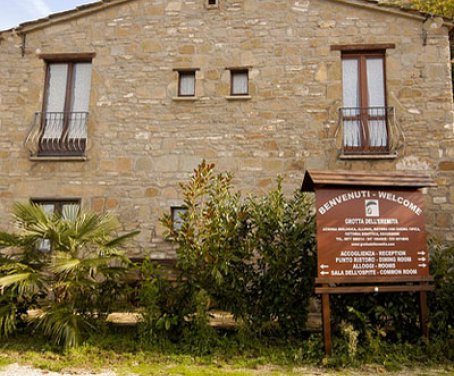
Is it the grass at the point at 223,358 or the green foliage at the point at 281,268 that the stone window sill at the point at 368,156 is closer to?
the green foliage at the point at 281,268

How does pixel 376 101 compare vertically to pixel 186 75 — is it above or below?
below

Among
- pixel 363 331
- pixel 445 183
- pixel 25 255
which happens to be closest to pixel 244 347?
pixel 363 331

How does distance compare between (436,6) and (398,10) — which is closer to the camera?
(398,10)

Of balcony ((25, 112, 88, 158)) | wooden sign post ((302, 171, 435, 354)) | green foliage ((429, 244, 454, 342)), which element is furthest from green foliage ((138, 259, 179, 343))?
balcony ((25, 112, 88, 158))

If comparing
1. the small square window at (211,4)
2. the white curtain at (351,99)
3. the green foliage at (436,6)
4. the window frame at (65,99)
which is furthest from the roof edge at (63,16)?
the green foliage at (436,6)

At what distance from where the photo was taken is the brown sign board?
5.79 meters

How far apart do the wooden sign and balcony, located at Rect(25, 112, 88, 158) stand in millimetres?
5613

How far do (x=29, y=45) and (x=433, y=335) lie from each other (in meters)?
9.50

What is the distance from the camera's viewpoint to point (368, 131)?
895cm

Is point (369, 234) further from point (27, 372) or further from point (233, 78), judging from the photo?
point (233, 78)

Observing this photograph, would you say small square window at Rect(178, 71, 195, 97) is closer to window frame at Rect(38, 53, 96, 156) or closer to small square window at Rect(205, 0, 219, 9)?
small square window at Rect(205, 0, 219, 9)

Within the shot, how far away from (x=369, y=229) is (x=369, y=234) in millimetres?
67

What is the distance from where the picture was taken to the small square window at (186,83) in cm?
945

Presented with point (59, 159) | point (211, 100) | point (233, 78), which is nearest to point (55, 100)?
point (59, 159)
